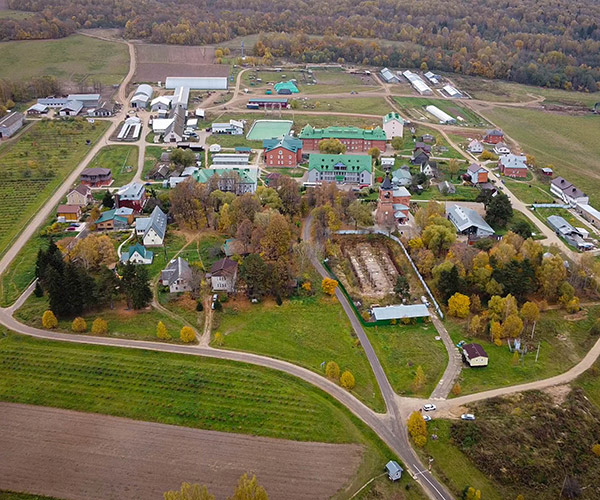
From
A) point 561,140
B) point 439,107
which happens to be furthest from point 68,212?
point 561,140

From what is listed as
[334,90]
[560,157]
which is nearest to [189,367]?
[560,157]

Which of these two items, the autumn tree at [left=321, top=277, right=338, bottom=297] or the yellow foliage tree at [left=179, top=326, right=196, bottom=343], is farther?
the autumn tree at [left=321, top=277, right=338, bottom=297]

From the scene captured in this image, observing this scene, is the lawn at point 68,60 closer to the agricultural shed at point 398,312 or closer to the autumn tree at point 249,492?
the agricultural shed at point 398,312

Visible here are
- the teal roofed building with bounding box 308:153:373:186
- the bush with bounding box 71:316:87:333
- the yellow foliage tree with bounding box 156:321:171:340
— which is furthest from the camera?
the teal roofed building with bounding box 308:153:373:186

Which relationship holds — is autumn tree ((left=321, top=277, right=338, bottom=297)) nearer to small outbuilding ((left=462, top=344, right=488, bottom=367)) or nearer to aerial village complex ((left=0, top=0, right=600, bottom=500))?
aerial village complex ((left=0, top=0, right=600, bottom=500))

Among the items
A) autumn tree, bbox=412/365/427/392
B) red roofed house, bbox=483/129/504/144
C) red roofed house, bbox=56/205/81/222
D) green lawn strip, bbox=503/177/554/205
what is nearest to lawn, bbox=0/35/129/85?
red roofed house, bbox=56/205/81/222

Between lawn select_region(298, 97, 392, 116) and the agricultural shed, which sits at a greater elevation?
the agricultural shed
